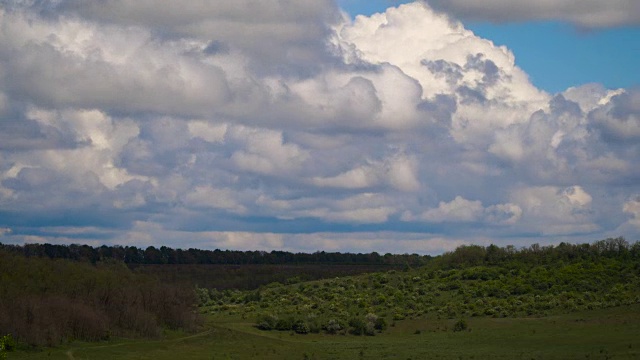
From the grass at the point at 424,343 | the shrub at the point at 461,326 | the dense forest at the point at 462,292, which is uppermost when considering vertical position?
the dense forest at the point at 462,292

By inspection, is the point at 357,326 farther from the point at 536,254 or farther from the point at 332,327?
the point at 536,254

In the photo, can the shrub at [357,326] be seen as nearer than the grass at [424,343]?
No

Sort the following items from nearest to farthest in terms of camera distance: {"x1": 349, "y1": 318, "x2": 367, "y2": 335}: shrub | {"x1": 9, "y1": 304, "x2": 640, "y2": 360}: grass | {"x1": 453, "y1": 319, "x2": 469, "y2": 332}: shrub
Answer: {"x1": 9, "y1": 304, "x2": 640, "y2": 360}: grass, {"x1": 453, "y1": 319, "x2": 469, "y2": 332}: shrub, {"x1": 349, "y1": 318, "x2": 367, "y2": 335}: shrub

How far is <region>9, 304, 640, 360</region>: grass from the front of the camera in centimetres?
5972

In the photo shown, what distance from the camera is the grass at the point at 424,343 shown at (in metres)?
59.7

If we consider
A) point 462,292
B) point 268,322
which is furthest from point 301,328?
point 462,292

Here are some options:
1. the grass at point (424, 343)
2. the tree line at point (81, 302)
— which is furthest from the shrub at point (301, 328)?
the tree line at point (81, 302)

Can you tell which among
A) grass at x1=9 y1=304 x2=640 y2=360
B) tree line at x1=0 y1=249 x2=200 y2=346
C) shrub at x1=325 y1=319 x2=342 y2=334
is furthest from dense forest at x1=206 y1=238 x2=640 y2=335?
tree line at x1=0 y1=249 x2=200 y2=346

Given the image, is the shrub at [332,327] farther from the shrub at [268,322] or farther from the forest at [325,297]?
the shrub at [268,322]

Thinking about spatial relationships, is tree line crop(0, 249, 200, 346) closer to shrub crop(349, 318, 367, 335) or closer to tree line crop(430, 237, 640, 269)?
shrub crop(349, 318, 367, 335)

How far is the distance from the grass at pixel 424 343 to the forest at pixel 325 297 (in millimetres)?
1194

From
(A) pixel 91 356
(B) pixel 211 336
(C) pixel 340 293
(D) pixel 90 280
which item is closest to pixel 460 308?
(C) pixel 340 293

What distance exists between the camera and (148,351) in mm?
64812

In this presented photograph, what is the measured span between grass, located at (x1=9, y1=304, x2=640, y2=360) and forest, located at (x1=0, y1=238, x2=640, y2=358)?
3.92 ft
